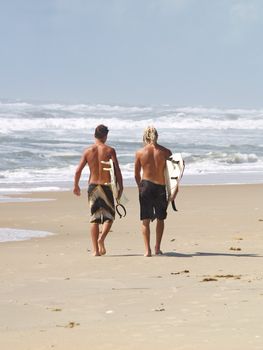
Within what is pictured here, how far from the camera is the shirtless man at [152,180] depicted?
379 inches

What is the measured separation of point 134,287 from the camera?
24.0 feet

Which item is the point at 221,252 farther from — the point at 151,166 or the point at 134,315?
the point at 134,315

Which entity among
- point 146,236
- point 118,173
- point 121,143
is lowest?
point 121,143

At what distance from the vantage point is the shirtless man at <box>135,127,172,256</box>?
962 cm

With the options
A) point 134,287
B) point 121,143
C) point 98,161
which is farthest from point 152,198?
point 121,143

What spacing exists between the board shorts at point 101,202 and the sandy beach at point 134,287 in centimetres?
36

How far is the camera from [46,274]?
8.20 m

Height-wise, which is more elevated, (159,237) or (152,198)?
(152,198)

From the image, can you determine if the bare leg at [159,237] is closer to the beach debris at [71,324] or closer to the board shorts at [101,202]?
the board shorts at [101,202]

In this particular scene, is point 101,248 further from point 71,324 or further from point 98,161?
point 71,324

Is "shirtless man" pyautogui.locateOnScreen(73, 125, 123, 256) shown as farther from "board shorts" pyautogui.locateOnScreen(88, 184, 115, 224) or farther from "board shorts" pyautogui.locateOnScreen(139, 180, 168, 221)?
"board shorts" pyautogui.locateOnScreen(139, 180, 168, 221)

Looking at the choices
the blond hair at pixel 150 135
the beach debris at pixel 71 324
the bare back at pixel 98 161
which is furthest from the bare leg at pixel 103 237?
Answer: the beach debris at pixel 71 324

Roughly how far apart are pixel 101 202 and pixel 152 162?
648 millimetres

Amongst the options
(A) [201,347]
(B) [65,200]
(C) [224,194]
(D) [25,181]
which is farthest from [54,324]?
(D) [25,181]
